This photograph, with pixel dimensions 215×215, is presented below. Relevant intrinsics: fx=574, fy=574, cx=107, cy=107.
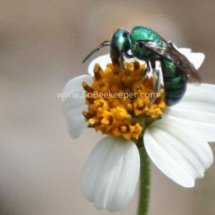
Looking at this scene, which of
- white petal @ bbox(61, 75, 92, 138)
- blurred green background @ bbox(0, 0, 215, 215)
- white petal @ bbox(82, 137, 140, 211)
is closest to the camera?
white petal @ bbox(82, 137, 140, 211)

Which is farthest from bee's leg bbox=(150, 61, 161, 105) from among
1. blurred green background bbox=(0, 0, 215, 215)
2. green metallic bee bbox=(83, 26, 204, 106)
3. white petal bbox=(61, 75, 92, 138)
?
blurred green background bbox=(0, 0, 215, 215)

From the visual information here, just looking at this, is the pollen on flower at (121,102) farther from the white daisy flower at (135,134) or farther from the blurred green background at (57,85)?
the blurred green background at (57,85)

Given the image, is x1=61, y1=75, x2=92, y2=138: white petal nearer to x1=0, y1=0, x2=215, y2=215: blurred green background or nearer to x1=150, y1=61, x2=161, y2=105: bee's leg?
x1=150, y1=61, x2=161, y2=105: bee's leg

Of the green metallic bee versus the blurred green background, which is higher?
the green metallic bee

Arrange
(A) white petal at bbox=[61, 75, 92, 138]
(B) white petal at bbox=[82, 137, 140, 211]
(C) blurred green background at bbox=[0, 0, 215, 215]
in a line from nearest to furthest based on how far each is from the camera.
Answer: (B) white petal at bbox=[82, 137, 140, 211] < (A) white petal at bbox=[61, 75, 92, 138] < (C) blurred green background at bbox=[0, 0, 215, 215]

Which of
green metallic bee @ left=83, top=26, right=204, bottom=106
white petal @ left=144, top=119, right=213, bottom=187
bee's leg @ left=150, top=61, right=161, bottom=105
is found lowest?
white petal @ left=144, top=119, right=213, bottom=187

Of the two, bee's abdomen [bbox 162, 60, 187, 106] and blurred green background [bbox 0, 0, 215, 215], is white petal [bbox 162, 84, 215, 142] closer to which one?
bee's abdomen [bbox 162, 60, 187, 106]

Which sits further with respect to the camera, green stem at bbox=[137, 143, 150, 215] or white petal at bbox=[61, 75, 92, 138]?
white petal at bbox=[61, 75, 92, 138]
